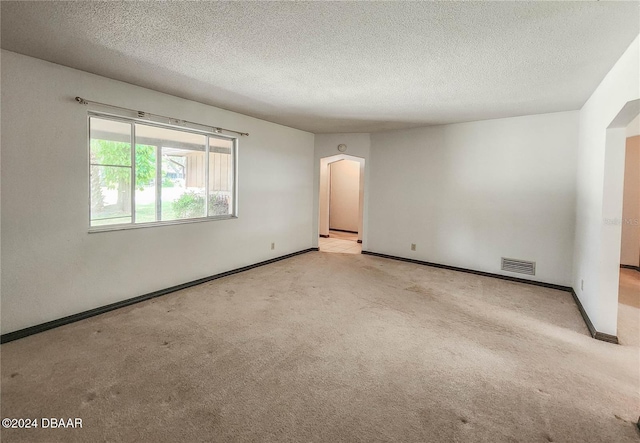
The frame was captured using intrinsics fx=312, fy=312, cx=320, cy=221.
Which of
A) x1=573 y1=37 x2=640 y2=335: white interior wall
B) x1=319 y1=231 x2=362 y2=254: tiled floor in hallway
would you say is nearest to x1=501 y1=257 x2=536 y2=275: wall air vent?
x1=573 y1=37 x2=640 y2=335: white interior wall

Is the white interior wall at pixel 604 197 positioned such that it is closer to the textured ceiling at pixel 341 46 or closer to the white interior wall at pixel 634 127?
the textured ceiling at pixel 341 46

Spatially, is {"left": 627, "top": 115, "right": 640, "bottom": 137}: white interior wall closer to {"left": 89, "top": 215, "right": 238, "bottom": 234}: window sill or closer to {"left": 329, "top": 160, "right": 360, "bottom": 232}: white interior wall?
{"left": 329, "top": 160, "right": 360, "bottom": 232}: white interior wall

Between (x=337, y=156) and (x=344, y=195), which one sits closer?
(x=337, y=156)

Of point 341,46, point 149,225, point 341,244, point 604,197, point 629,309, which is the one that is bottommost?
point 629,309

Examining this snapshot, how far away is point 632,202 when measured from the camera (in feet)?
18.0

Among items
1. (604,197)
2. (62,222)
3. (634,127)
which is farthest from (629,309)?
(62,222)

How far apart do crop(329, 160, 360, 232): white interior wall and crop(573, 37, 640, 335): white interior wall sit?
20.1 feet

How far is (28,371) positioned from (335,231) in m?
7.90

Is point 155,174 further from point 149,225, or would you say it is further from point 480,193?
point 480,193

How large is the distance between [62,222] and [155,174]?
3.63ft

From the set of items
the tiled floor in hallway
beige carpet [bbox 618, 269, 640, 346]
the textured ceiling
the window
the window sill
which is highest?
the textured ceiling

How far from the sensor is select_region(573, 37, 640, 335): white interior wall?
8.08ft

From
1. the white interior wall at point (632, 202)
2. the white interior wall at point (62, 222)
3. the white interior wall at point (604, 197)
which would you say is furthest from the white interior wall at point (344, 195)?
the white interior wall at point (604, 197)

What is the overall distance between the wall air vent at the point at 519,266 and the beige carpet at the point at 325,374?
89cm
